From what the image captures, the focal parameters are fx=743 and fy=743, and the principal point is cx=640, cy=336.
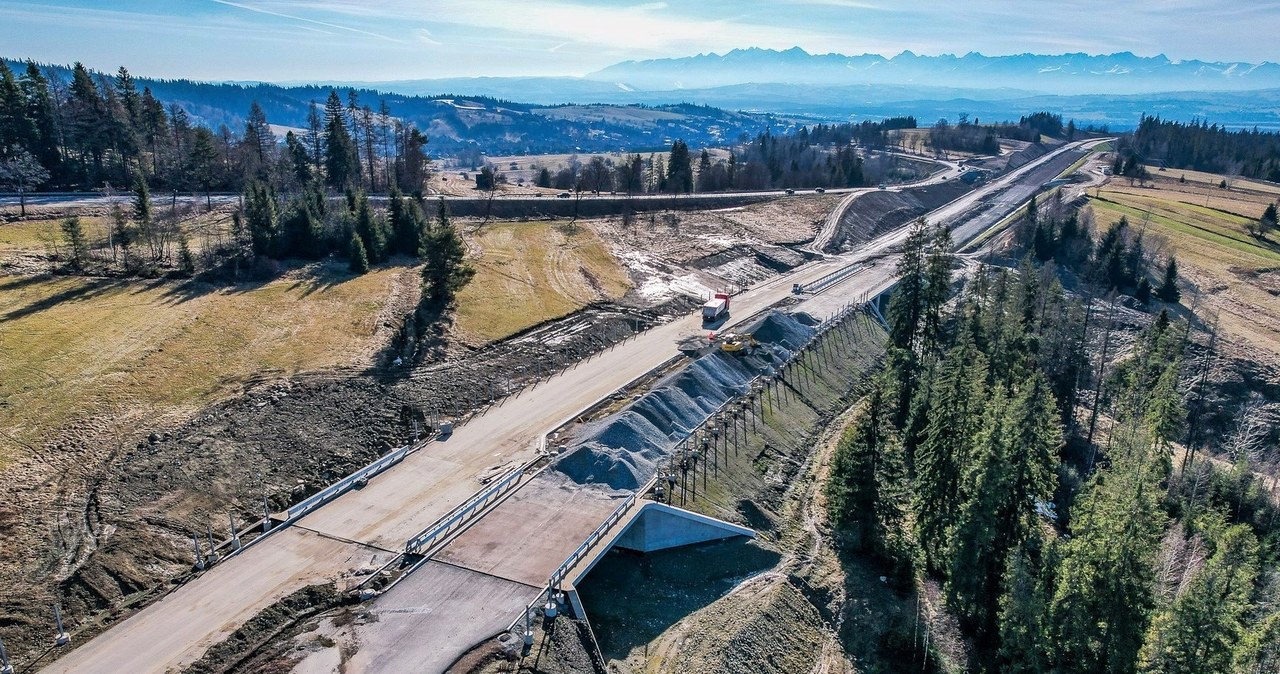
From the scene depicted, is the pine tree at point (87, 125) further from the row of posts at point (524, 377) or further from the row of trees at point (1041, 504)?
the row of trees at point (1041, 504)

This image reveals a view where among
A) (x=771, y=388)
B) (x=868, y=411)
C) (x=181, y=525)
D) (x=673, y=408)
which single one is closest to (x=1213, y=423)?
(x=771, y=388)

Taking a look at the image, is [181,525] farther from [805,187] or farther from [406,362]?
[805,187]

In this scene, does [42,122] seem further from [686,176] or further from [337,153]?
[686,176]

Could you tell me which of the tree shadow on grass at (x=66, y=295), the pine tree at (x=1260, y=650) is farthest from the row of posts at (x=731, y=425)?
the tree shadow on grass at (x=66, y=295)

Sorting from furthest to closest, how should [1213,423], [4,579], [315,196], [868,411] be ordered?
[315,196]
[1213,423]
[868,411]
[4,579]

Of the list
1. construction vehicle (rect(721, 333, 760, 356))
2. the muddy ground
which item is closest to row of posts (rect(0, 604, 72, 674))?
the muddy ground

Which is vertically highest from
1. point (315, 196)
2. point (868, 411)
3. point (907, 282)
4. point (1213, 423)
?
point (315, 196)

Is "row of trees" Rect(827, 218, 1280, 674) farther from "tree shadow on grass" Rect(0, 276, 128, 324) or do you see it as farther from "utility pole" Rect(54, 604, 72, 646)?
"tree shadow on grass" Rect(0, 276, 128, 324)
